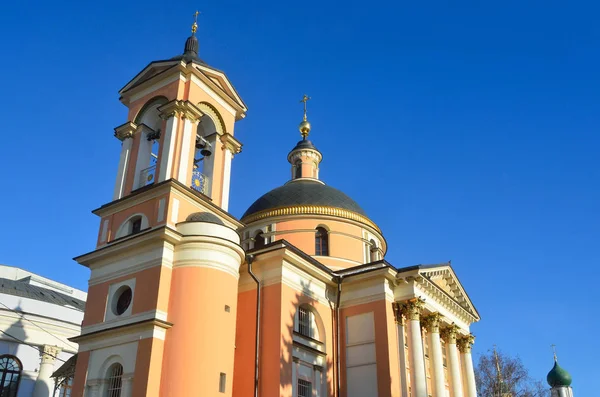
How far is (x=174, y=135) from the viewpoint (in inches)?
732

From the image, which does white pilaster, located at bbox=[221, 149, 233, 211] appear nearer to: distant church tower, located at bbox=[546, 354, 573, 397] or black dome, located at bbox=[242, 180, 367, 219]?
black dome, located at bbox=[242, 180, 367, 219]

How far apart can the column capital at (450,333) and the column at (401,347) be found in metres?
3.63

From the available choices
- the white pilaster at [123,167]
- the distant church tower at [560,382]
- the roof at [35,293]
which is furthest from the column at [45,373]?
the distant church tower at [560,382]

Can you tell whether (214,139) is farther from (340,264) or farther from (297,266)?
(340,264)

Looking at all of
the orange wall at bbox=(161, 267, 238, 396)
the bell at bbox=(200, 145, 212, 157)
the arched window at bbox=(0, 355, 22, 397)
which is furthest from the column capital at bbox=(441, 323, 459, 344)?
the arched window at bbox=(0, 355, 22, 397)

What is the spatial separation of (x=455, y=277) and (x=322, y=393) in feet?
26.3

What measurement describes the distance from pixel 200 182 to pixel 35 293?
664 inches

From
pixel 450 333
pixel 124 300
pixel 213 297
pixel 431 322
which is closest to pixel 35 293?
pixel 124 300

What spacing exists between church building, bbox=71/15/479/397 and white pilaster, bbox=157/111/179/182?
0.14 feet

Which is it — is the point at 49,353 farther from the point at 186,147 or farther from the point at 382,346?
the point at 382,346

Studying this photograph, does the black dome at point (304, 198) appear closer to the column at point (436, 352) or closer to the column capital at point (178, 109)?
the column at point (436, 352)

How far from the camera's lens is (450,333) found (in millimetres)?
23594

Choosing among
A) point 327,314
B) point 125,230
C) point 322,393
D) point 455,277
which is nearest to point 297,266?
point 327,314

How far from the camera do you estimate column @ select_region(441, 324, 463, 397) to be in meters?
22.9
